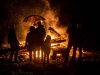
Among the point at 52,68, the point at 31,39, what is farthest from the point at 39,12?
the point at 52,68

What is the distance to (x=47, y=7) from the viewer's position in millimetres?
22406

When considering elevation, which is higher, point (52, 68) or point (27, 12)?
point (27, 12)

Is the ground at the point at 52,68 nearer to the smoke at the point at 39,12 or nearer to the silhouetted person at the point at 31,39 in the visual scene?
the silhouetted person at the point at 31,39

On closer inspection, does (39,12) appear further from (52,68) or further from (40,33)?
(52,68)

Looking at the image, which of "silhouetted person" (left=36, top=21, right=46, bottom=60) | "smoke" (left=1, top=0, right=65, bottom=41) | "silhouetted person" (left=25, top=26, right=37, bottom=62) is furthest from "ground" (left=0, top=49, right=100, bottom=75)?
"smoke" (left=1, top=0, right=65, bottom=41)

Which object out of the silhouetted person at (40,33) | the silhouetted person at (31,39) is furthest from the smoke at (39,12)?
the silhouetted person at (40,33)

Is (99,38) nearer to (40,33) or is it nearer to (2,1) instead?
(40,33)

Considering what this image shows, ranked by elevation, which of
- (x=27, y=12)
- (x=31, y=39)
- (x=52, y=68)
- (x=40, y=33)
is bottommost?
(x=52, y=68)

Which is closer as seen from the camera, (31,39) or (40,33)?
(40,33)

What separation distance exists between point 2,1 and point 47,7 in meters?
4.80

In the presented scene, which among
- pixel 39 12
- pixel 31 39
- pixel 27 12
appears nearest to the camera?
pixel 31 39

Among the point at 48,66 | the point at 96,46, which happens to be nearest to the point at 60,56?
the point at 48,66

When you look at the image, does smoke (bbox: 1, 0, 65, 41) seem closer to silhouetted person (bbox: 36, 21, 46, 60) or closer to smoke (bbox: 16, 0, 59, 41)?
smoke (bbox: 16, 0, 59, 41)

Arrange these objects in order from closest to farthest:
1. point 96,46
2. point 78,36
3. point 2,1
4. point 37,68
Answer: point 37,68, point 78,36, point 96,46, point 2,1
